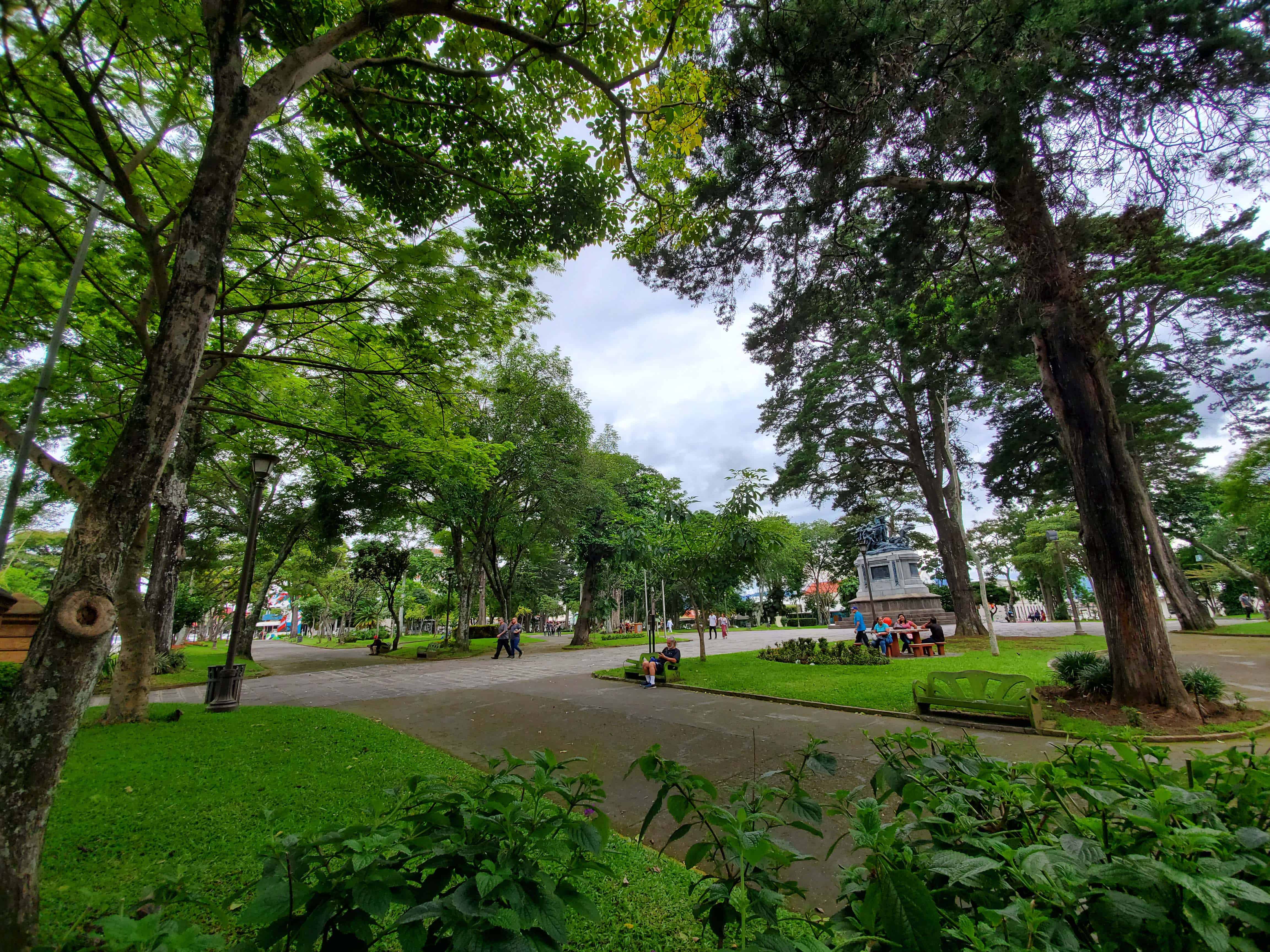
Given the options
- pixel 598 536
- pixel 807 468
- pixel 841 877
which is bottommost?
pixel 841 877

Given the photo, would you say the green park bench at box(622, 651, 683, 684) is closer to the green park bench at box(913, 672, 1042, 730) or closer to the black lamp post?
the green park bench at box(913, 672, 1042, 730)

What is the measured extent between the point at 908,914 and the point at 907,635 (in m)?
16.9

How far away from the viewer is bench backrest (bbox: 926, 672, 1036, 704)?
6660 millimetres

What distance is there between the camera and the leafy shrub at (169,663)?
13.7m

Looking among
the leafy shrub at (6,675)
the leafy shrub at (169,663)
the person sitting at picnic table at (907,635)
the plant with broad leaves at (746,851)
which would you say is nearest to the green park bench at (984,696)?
the plant with broad leaves at (746,851)

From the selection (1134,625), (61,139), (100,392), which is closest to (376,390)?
(100,392)

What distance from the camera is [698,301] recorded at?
9.01 m

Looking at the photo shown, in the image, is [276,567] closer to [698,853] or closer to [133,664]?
[133,664]

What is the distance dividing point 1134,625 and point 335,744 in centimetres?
1039

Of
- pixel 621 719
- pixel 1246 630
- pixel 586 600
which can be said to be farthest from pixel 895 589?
pixel 621 719

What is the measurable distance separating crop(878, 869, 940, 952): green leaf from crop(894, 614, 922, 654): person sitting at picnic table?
16.5m

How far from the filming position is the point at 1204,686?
23.0 feet

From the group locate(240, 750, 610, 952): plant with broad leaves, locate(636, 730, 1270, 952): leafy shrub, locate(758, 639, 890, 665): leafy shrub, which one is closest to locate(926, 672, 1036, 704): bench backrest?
locate(758, 639, 890, 665): leafy shrub

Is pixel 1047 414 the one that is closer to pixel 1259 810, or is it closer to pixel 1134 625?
pixel 1134 625
